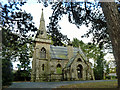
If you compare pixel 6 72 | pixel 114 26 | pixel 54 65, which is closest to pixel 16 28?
pixel 6 72

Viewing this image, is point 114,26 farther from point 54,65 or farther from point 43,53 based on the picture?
point 43,53

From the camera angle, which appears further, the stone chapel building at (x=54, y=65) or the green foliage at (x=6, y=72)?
the stone chapel building at (x=54, y=65)

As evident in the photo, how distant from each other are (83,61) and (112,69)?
40.7ft

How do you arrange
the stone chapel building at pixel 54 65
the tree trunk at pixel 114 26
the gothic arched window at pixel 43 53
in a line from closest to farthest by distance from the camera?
the tree trunk at pixel 114 26, the stone chapel building at pixel 54 65, the gothic arched window at pixel 43 53

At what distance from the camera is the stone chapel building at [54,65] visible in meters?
22.9

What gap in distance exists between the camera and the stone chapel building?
75.3 feet

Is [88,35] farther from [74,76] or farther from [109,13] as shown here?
[74,76]

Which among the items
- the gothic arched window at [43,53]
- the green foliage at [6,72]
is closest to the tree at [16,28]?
the green foliage at [6,72]

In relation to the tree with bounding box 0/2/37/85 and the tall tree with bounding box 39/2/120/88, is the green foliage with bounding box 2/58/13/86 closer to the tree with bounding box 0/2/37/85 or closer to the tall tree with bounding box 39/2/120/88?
the tree with bounding box 0/2/37/85

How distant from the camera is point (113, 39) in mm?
4637

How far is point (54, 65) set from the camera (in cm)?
2442

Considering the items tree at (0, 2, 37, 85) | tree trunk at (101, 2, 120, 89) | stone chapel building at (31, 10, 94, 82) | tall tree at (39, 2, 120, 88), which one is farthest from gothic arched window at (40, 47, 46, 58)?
tree trunk at (101, 2, 120, 89)

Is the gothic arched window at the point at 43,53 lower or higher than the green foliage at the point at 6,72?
higher

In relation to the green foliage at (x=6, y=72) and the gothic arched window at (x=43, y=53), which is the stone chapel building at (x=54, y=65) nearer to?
the gothic arched window at (x=43, y=53)
